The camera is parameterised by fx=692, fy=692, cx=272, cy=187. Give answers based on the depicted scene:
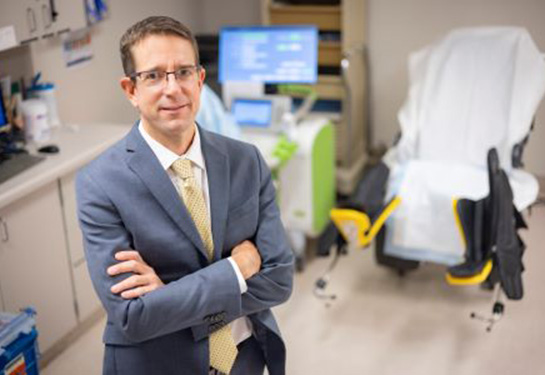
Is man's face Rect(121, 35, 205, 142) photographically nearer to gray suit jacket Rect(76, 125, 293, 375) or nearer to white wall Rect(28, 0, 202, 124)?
gray suit jacket Rect(76, 125, 293, 375)

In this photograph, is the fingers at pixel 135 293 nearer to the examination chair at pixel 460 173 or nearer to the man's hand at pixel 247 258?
the man's hand at pixel 247 258

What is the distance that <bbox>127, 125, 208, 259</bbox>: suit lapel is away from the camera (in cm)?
140

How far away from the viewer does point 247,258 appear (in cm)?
149

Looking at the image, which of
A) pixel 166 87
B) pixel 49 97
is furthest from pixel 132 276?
pixel 49 97

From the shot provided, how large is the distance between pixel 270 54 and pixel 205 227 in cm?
226

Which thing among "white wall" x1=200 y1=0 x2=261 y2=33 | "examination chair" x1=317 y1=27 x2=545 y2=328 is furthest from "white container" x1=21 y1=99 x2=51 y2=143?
"white wall" x1=200 y1=0 x2=261 y2=33

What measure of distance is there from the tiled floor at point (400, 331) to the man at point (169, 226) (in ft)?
4.77

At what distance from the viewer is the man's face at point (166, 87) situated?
138cm

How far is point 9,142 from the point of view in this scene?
9.87ft

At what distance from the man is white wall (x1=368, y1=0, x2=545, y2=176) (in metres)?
2.97

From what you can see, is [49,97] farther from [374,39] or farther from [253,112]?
[374,39]

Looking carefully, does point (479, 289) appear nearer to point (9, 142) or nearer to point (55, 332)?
point (55, 332)

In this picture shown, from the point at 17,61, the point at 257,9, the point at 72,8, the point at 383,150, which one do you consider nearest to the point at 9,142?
the point at 17,61

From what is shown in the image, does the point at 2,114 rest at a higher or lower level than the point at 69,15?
lower
